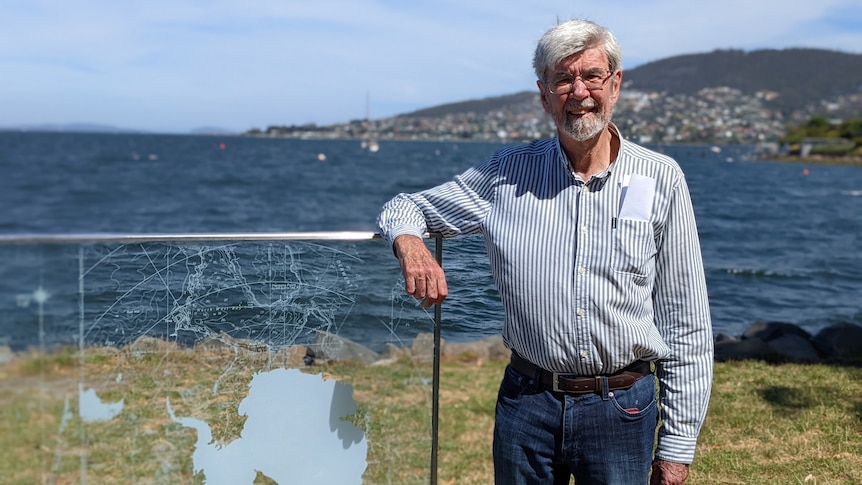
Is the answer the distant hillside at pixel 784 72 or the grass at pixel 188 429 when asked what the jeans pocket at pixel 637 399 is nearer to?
the grass at pixel 188 429

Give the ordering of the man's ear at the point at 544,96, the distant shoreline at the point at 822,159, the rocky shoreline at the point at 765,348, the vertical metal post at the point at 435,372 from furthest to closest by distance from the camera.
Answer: the distant shoreline at the point at 822,159, the rocky shoreline at the point at 765,348, the vertical metal post at the point at 435,372, the man's ear at the point at 544,96

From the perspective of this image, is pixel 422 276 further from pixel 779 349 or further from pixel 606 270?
pixel 779 349

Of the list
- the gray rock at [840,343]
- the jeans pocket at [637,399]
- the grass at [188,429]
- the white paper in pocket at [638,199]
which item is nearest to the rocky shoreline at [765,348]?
the gray rock at [840,343]

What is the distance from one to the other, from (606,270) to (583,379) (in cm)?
33

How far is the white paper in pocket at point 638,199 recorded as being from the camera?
2262 millimetres

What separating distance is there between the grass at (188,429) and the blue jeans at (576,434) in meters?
0.68

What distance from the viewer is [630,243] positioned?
226cm

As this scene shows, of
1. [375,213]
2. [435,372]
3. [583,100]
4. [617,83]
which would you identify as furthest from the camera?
[375,213]

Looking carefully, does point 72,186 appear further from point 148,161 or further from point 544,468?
point 544,468

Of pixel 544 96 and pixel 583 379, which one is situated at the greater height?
pixel 544 96

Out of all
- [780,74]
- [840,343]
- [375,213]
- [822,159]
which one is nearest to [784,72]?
[780,74]

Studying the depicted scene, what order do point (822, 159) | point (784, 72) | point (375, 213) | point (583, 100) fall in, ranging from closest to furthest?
1. point (583, 100)
2. point (375, 213)
3. point (822, 159)
4. point (784, 72)

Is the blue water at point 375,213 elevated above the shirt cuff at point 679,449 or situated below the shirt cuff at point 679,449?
below

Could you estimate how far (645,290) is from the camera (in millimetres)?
2326
